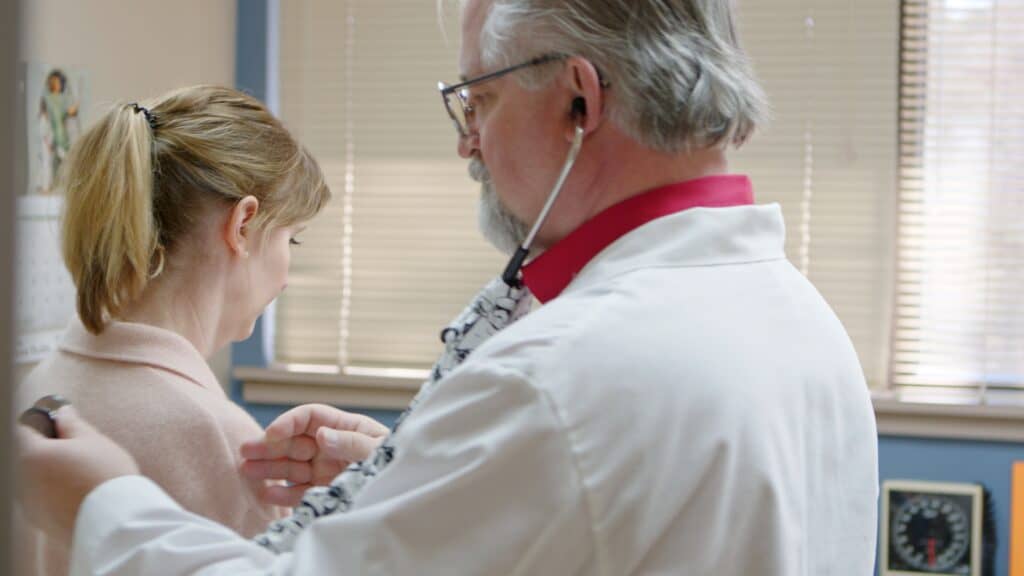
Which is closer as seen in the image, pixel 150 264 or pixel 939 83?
pixel 150 264

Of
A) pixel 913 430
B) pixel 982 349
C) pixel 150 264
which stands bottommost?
pixel 913 430

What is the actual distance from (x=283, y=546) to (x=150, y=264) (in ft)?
1.42

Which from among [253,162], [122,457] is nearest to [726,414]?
[122,457]

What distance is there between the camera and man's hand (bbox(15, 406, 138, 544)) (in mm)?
871

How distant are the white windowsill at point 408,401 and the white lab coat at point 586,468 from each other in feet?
6.76

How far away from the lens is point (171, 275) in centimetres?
128

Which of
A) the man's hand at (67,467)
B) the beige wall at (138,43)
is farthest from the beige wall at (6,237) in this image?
the beige wall at (138,43)

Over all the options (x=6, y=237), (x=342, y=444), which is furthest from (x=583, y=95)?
(x=6, y=237)

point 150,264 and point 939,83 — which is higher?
point 939,83

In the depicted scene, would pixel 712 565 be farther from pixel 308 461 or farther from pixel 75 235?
pixel 75 235

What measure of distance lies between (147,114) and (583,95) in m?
0.53

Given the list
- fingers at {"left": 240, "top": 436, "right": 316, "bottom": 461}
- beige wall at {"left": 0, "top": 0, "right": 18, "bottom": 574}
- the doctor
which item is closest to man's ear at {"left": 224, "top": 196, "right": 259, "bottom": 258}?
fingers at {"left": 240, "top": 436, "right": 316, "bottom": 461}

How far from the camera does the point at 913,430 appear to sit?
284 cm

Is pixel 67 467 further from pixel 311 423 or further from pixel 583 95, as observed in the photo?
pixel 583 95
